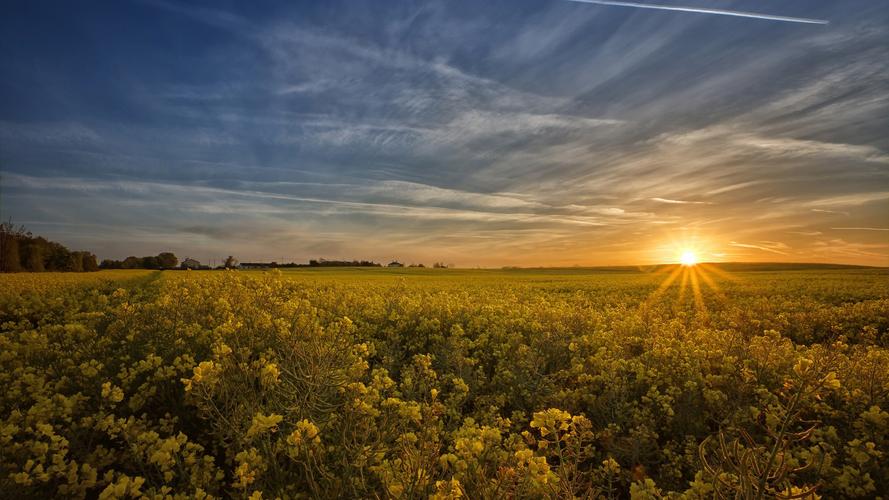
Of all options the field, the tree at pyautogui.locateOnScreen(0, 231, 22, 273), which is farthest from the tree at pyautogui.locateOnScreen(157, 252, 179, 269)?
the field

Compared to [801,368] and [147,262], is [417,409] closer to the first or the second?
[801,368]

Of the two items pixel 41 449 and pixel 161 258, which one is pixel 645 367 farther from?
pixel 161 258

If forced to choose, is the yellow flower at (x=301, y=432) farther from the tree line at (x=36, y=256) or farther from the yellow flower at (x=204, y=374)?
the tree line at (x=36, y=256)

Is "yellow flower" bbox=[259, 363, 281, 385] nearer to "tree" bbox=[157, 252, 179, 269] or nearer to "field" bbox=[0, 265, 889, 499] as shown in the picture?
"field" bbox=[0, 265, 889, 499]

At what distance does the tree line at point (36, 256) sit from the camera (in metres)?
38.3

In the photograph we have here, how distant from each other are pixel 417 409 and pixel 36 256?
5468 cm

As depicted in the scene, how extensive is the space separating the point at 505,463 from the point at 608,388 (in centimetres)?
329

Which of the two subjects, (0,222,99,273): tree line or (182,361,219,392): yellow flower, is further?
(0,222,99,273): tree line

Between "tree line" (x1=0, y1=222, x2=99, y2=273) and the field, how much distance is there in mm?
42697

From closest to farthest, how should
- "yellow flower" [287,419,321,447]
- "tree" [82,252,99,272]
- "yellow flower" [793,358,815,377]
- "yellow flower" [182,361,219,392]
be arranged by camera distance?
1. "yellow flower" [793,358,815,377]
2. "yellow flower" [287,419,321,447]
3. "yellow flower" [182,361,219,392]
4. "tree" [82,252,99,272]

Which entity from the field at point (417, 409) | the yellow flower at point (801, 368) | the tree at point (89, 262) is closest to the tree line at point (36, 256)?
the tree at point (89, 262)

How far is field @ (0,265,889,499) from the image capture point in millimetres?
3290

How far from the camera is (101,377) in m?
5.68

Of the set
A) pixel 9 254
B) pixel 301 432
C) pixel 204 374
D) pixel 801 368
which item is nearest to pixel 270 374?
pixel 204 374
